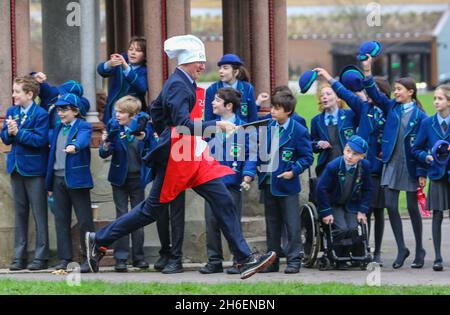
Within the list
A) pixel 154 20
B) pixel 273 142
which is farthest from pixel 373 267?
pixel 154 20

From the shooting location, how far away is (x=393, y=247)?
15078 millimetres

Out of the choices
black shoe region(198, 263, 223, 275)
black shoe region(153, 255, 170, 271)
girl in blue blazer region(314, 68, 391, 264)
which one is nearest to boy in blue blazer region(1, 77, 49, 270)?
black shoe region(153, 255, 170, 271)

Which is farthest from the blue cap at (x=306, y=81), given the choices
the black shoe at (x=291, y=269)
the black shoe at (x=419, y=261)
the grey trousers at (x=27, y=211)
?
the grey trousers at (x=27, y=211)

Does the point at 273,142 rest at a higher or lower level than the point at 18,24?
lower

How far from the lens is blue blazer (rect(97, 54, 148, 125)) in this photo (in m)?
13.6

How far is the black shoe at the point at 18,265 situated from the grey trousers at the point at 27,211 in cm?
4

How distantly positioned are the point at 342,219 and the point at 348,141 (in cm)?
79

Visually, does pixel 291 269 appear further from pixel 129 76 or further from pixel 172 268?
pixel 129 76

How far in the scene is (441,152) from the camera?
12.7m

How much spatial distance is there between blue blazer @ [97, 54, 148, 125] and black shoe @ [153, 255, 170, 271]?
1740 millimetres

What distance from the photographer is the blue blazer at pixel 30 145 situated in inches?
505

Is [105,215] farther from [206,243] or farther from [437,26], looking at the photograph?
[437,26]

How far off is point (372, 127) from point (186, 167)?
111 inches

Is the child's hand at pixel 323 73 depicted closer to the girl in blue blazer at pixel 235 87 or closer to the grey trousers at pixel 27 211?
the girl in blue blazer at pixel 235 87
